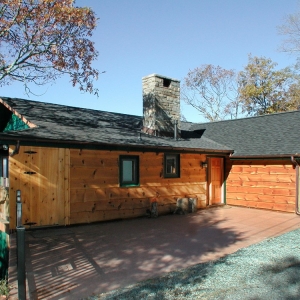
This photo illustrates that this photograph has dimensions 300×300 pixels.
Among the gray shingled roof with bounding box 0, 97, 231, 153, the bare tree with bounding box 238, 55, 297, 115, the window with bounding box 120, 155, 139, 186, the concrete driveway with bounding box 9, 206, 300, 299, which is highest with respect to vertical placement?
the bare tree with bounding box 238, 55, 297, 115

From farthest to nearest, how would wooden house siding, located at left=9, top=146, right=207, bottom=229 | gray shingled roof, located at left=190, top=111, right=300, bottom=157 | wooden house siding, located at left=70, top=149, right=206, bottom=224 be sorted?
gray shingled roof, located at left=190, top=111, right=300, bottom=157 → wooden house siding, located at left=70, top=149, right=206, bottom=224 → wooden house siding, located at left=9, top=146, right=207, bottom=229

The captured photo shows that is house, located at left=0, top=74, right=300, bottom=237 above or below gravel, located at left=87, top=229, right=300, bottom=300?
above

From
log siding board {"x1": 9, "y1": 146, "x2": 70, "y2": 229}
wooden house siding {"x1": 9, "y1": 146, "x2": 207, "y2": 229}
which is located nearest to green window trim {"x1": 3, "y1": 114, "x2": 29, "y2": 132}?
log siding board {"x1": 9, "y1": 146, "x2": 70, "y2": 229}

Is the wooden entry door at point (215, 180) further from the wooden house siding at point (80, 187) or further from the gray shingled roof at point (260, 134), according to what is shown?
the wooden house siding at point (80, 187)

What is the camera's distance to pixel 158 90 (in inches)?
461

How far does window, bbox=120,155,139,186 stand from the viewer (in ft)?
30.1

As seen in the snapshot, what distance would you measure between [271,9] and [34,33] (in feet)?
39.9

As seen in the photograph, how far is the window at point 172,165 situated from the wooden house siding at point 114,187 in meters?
0.15

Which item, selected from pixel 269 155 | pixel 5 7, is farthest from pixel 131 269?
pixel 5 7

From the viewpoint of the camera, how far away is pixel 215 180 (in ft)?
39.5

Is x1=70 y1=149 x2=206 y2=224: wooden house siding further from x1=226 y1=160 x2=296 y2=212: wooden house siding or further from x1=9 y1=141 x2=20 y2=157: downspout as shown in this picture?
x1=226 y1=160 x2=296 y2=212: wooden house siding

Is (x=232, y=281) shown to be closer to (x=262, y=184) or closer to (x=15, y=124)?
(x=262, y=184)

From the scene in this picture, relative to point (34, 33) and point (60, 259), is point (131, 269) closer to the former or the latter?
point (60, 259)

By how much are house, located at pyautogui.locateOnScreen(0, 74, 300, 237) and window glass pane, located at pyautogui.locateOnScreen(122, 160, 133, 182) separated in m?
0.03
